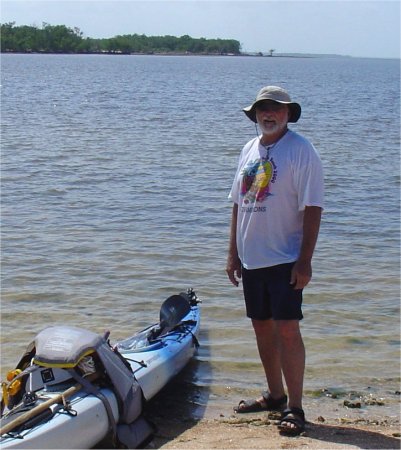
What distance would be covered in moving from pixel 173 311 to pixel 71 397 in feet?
7.05

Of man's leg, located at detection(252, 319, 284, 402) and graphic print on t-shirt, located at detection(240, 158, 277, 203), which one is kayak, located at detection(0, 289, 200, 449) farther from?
graphic print on t-shirt, located at detection(240, 158, 277, 203)

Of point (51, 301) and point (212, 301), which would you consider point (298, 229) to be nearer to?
point (212, 301)

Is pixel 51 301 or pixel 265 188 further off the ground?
pixel 265 188

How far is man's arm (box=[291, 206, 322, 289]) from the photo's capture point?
4840 millimetres

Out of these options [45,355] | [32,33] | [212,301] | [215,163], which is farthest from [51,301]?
[32,33]

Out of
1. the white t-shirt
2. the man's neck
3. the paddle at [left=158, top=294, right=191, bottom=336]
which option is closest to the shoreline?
the paddle at [left=158, top=294, right=191, bottom=336]

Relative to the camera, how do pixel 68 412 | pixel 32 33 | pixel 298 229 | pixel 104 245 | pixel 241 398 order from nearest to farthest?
1. pixel 68 412
2. pixel 298 229
3. pixel 241 398
4. pixel 104 245
5. pixel 32 33

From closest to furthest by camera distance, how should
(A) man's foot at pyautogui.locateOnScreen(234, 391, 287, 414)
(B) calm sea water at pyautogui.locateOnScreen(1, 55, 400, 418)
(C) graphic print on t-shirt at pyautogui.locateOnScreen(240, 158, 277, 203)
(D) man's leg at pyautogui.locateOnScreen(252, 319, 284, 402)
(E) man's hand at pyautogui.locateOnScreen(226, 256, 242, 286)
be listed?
(C) graphic print on t-shirt at pyautogui.locateOnScreen(240, 158, 277, 203), (D) man's leg at pyautogui.locateOnScreen(252, 319, 284, 402), (E) man's hand at pyautogui.locateOnScreen(226, 256, 242, 286), (A) man's foot at pyautogui.locateOnScreen(234, 391, 287, 414), (B) calm sea water at pyautogui.locateOnScreen(1, 55, 400, 418)

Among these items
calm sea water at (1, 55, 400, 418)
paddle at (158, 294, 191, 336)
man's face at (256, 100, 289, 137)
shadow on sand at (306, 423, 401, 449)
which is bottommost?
calm sea water at (1, 55, 400, 418)

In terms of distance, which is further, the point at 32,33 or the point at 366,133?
the point at 32,33

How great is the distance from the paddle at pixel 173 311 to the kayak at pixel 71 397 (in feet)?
4.36

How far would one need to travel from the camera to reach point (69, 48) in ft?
542

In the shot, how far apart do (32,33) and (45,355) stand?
499 ft

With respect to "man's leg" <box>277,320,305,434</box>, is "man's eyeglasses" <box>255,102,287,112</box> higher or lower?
higher
